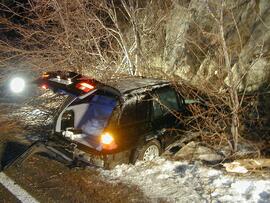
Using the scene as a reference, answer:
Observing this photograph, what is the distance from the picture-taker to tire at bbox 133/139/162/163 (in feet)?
22.9

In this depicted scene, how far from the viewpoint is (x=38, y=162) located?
741cm

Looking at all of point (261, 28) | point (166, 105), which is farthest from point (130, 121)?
point (261, 28)

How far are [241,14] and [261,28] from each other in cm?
88

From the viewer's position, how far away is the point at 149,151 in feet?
23.9

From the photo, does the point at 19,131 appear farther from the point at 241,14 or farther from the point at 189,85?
the point at 241,14

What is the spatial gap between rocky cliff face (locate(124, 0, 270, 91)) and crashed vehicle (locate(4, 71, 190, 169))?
264 centimetres

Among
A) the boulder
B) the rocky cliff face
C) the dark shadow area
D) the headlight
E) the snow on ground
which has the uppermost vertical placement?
the rocky cliff face

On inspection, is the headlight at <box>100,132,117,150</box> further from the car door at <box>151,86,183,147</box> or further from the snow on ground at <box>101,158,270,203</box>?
the car door at <box>151,86,183,147</box>

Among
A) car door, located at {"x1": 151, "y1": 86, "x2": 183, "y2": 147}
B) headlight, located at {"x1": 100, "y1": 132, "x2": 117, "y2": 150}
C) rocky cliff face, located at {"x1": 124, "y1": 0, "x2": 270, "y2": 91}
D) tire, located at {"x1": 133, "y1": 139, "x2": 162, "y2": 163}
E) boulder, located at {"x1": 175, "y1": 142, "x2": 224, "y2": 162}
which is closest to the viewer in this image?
headlight, located at {"x1": 100, "y1": 132, "x2": 117, "y2": 150}

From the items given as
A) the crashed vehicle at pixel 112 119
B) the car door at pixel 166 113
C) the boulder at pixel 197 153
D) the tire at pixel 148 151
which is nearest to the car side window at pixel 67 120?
the crashed vehicle at pixel 112 119

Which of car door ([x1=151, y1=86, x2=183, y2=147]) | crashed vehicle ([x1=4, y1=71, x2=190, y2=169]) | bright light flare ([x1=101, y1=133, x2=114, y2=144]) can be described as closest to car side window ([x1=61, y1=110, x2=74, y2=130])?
crashed vehicle ([x1=4, y1=71, x2=190, y2=169])

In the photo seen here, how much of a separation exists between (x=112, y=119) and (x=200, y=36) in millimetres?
5190

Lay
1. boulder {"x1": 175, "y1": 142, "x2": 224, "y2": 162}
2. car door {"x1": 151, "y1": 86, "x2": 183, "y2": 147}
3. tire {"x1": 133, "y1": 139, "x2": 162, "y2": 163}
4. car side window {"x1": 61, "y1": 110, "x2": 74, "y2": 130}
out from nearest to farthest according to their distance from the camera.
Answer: tire {"x1": 133, "y1": 139, "x2": 162, "y2": 163} → car door {"x1": 151, "y1": 86, "x2": 183, "y2": 147} → car side window {"x1": 61, "y1": 110, "x2": 74, "y2": 130} → boulder {"x1": 175, "y1": 142, "x2": 224, "y2": 162}

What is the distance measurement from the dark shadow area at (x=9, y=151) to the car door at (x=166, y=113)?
296 cm
